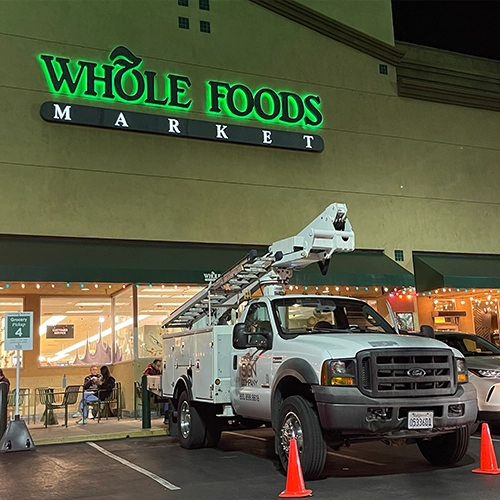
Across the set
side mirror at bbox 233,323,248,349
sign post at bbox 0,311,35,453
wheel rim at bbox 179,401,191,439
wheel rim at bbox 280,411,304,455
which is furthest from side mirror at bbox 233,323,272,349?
sign post at bbox 0,311,35,453

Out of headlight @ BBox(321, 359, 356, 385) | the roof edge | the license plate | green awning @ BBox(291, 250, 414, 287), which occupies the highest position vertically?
the roof edge

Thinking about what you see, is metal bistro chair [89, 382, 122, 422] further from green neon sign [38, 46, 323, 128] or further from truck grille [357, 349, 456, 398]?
truck grille [357, 349, 456, 398]

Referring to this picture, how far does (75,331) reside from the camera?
19.8m

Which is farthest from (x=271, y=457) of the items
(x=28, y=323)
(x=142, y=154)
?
(x=142, y=154)

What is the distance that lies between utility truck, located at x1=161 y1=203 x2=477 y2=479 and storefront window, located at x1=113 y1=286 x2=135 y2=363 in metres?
5.77

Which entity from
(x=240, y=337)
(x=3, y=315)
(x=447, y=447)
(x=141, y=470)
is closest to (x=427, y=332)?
(x=447, y=447)

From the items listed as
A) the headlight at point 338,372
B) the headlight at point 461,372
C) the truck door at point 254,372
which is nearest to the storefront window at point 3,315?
the truck door at point 254,372

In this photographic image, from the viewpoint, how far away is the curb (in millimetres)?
12734

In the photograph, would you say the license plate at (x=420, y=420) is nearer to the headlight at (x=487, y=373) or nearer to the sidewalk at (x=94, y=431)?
the headlight at (x=487, y=373)

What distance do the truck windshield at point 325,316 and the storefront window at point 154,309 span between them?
309 inches

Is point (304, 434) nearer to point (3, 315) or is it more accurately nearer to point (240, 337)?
point (240, 337)

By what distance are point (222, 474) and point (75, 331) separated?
12.4m

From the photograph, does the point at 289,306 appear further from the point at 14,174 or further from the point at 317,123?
the point at 317,123

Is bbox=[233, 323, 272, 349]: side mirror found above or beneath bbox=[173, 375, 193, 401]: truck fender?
above
